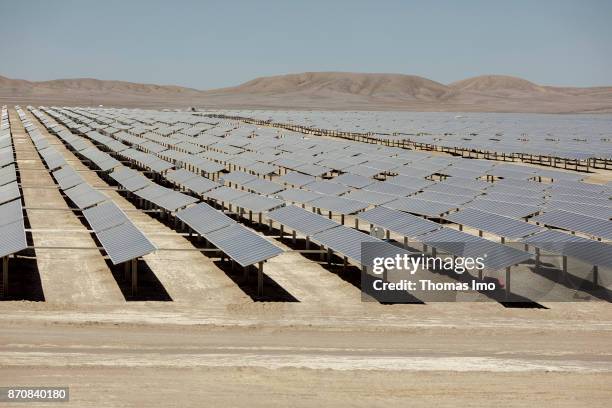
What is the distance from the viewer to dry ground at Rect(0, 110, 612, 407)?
1507 cm

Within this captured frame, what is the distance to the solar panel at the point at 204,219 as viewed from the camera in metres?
26.0

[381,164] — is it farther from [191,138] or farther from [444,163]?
[191,138]

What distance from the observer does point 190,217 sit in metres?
28.1

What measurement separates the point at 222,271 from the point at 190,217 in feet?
12.8

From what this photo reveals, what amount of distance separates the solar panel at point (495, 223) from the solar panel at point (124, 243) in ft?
38.9

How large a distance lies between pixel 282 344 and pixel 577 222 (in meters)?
13.5

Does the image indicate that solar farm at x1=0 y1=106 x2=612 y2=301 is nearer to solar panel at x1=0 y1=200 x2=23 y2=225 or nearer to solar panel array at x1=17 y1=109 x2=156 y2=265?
solar panel array at x1=17 y1=109 x2=156 y2=265

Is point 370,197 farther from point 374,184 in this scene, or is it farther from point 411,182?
point 411,182

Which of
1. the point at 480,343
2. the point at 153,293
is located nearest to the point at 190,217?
the point at 153,293

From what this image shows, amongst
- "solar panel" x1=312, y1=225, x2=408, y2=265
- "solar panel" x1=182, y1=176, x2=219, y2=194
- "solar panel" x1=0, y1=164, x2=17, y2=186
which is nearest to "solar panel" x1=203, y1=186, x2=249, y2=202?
"solar panel" x1=182, y1=176, x2=219, y2=194

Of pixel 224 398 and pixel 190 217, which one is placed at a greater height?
pixel 190 217

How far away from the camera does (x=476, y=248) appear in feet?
76.8

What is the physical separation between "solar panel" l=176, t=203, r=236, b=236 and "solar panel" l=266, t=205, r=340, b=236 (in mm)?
2222

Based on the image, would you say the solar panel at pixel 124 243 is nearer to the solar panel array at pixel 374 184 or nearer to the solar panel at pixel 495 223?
the solar panel array at pixel 374 184
